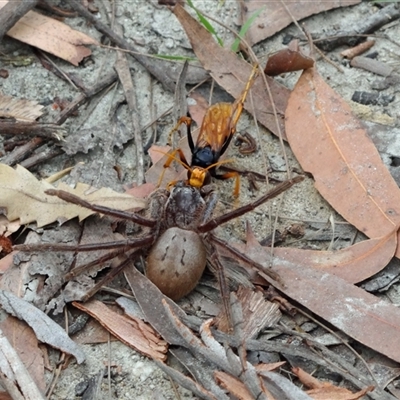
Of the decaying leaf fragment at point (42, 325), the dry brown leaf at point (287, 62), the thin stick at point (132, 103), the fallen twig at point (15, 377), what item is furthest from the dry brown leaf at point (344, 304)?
the dry brown leaf at point (287, 62)

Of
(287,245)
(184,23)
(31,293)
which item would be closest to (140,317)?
(31,293)

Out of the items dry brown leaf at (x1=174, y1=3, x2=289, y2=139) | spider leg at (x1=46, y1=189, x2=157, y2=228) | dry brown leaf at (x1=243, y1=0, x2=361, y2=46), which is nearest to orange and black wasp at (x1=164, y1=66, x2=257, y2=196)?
dry brown leaf at (x1=174, y1=3, x2=289, y2=139)

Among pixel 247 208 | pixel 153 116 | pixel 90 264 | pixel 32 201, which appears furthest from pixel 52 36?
pixel 247 208

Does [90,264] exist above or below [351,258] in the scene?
above

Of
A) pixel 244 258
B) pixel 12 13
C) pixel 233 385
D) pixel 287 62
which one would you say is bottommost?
pixel 233 385

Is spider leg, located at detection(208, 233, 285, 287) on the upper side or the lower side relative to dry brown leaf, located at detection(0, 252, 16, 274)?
lower

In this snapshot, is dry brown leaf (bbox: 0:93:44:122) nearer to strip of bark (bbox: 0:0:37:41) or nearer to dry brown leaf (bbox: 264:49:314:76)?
strip of bark (bbox: 0:0:37:41)

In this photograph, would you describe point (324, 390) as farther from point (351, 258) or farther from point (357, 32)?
point (357, 32)
